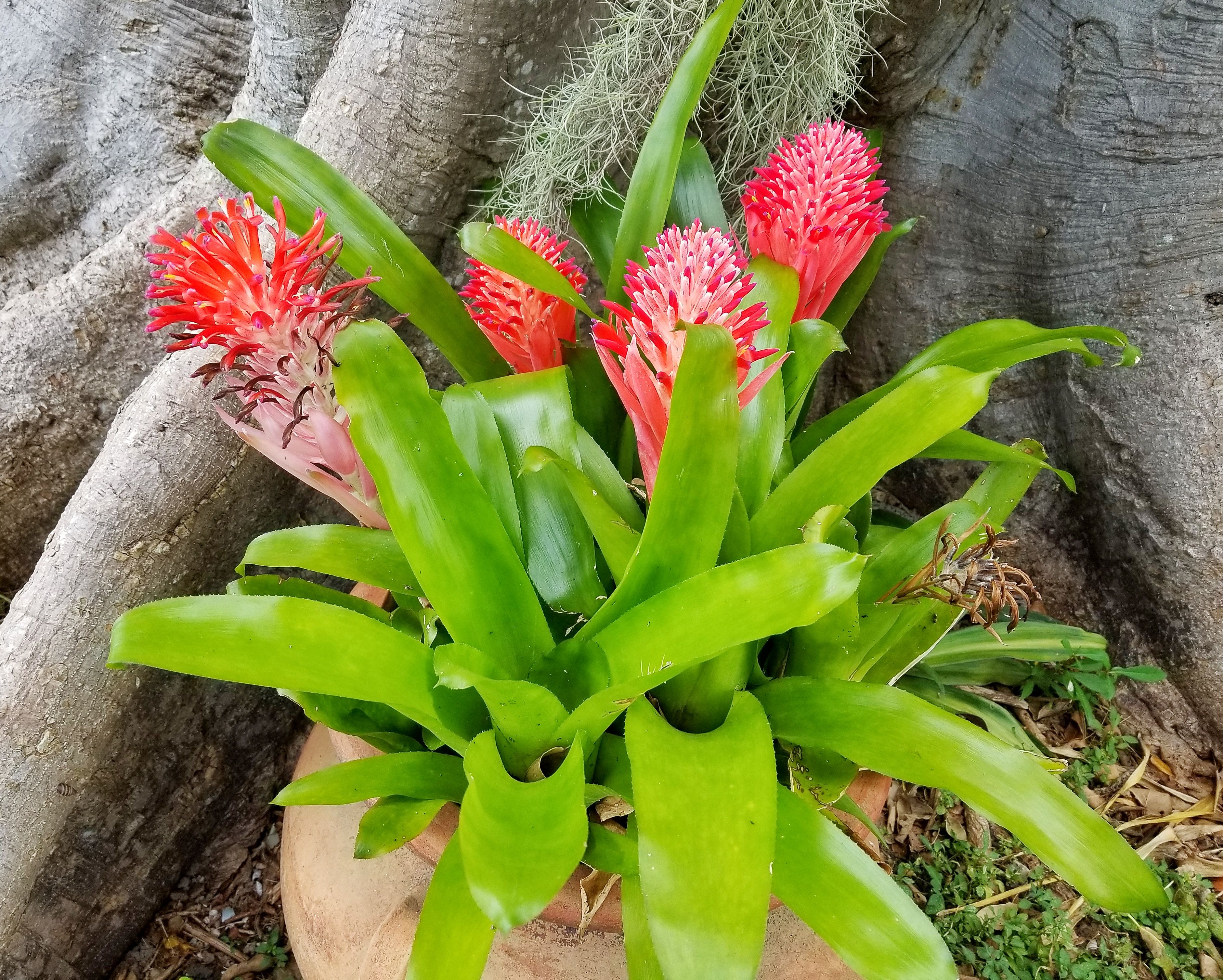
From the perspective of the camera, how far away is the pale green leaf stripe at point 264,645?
0.51m

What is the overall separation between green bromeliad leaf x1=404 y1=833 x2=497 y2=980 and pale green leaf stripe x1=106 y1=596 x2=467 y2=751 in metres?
0.15

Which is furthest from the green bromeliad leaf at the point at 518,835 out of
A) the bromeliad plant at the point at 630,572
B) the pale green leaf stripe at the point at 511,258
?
the pale green leaf stripe at the point at 511,258

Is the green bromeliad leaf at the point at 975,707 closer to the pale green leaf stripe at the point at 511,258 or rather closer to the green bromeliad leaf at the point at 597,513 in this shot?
the green bromeliad leaf at the point at 597,513

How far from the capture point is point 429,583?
565 millimetres

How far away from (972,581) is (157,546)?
3.06 feet

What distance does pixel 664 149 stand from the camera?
782 mm

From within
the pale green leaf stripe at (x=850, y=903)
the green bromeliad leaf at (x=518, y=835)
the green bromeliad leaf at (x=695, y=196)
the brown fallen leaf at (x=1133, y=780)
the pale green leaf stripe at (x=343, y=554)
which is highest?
the green bromeliad leaf at (x=695, y=196)

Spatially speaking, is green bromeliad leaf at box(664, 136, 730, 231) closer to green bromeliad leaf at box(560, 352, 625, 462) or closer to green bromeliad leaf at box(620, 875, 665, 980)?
green bromeliad leaf at box(560, 352, 625, 462)

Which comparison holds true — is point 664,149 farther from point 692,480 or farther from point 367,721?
point 367,721

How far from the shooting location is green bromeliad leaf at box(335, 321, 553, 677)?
56cm

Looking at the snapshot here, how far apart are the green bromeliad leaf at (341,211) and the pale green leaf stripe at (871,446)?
0.41 m

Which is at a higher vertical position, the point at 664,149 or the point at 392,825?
the point at 664,149

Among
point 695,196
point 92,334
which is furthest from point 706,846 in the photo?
point 92,334

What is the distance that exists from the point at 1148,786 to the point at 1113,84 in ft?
3.34
